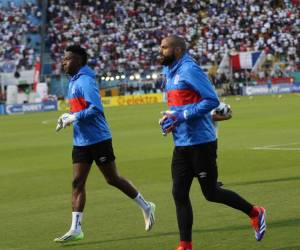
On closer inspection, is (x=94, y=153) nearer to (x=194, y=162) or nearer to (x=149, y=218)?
(x=149, y=218)

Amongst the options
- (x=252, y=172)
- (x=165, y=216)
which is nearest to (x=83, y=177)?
(x=165, y=216)

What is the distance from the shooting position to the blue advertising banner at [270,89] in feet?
206

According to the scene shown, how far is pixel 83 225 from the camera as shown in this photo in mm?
11133

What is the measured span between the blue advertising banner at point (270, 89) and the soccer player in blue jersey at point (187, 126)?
54.6 m

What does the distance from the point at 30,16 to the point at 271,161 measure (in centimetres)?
5168

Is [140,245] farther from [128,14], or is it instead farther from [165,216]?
[128,14]

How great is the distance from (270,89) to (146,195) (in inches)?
1970

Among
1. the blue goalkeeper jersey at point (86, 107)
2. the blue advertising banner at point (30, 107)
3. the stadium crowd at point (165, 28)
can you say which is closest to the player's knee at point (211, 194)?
the blue goalkeeper jersey at point (86, 107)

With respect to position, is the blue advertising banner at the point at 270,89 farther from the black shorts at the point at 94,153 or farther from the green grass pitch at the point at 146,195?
the black shorts at the point at 94,153

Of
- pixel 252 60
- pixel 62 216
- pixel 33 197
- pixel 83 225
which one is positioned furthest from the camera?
pixel 252 60

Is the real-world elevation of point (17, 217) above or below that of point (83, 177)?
below

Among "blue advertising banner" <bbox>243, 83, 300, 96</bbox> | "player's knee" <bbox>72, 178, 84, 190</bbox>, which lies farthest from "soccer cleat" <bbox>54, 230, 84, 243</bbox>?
"blue advertising banner" <bbox>243, 83, 300, 96</bbox>

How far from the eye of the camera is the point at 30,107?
55594mm

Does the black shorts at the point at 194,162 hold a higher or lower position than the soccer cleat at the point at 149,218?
higher
